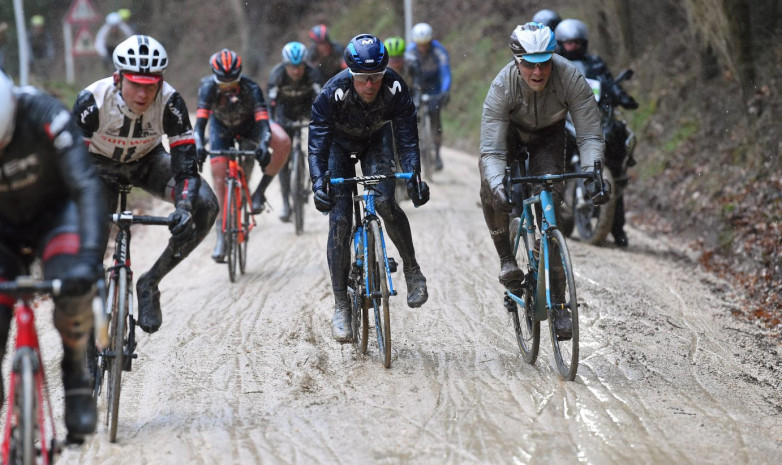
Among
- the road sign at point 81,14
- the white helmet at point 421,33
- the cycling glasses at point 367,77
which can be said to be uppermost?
the road sign at point 81,14

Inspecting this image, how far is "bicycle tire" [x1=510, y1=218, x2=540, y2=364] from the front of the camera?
639 cm

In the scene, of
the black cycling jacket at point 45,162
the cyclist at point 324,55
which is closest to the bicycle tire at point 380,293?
the black cycling jacket at point 45,162

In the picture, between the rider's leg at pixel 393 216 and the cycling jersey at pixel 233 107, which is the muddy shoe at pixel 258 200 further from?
the rider's leg at pixel 393 216

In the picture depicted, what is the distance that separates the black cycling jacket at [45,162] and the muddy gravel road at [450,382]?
163 centimetres

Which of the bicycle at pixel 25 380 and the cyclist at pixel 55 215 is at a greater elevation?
the cyclist at pixel 55 215

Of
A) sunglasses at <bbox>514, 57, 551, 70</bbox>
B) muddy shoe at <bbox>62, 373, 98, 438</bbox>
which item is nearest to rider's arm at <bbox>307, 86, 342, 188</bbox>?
sunglasses at <bbox>514, 57, 551, 70</bbox>

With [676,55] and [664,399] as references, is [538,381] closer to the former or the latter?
[664,399]

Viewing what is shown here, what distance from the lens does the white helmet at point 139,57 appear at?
5637mm

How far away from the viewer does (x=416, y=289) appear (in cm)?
679

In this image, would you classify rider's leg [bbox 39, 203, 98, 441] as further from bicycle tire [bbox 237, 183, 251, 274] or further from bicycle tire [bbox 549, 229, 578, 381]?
bicycle tire [bbox 237, 183, 251, 274]

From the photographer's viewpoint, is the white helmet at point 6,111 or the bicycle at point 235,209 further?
the bicycle at point 235,209

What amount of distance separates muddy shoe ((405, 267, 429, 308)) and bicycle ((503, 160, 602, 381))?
659 millimetres

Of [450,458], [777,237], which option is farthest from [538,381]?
[777,237]

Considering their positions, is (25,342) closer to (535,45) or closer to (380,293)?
(380,293)
